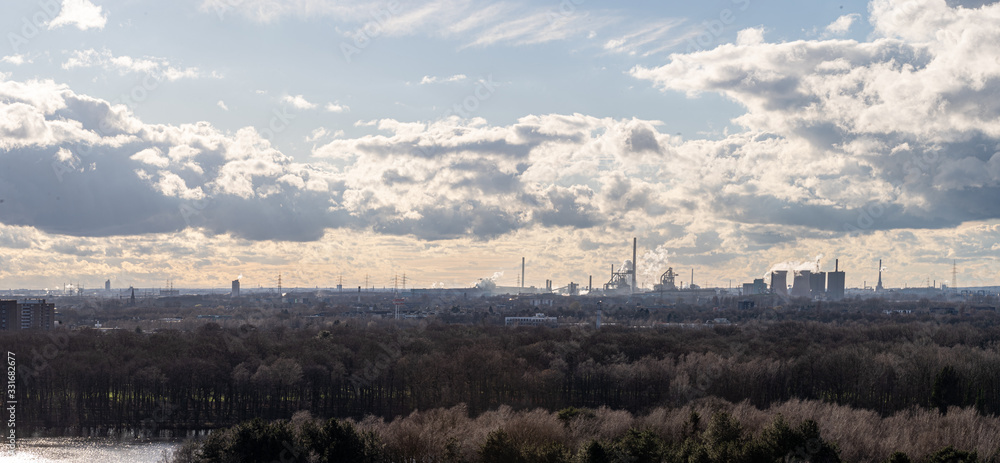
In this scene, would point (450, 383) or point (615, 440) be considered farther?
point (450, 383)

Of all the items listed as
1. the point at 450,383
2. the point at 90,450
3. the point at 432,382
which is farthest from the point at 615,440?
the point at 90,450

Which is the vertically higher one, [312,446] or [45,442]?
[312,446]

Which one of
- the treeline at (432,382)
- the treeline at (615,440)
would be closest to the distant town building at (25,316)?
the treeline at (432,382)

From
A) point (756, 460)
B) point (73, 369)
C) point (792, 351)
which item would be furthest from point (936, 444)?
point (73, 369)

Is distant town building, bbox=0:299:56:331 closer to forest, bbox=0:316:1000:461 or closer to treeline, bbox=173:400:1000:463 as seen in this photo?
forest, bbox=0:316:1000:461

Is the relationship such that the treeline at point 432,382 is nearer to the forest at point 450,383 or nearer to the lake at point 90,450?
the forest at point 450,383

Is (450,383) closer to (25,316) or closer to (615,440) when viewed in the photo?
(615,440)

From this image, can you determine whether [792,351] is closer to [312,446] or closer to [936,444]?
[936,444]
